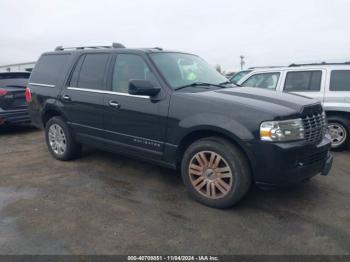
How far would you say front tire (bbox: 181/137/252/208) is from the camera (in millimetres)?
3496

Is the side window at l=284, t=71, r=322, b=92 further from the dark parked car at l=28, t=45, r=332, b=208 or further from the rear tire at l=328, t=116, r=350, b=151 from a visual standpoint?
the dark parked car at l=28, t=45, r=332, b=208

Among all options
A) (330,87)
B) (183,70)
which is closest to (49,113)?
(183,70)

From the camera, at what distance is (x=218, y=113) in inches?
140

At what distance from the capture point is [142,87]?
12.6ft

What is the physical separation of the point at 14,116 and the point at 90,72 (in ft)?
11.5

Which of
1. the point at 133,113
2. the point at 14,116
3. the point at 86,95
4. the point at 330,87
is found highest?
the point at 330,87

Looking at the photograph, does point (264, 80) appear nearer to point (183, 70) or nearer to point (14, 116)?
point (183, 70)

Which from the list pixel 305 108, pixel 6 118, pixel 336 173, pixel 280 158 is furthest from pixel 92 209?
pixel 6 118

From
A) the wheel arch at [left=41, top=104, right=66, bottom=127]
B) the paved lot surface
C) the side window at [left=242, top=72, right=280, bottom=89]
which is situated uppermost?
the side window at [left=242, top=72, right=280, bottom=89]

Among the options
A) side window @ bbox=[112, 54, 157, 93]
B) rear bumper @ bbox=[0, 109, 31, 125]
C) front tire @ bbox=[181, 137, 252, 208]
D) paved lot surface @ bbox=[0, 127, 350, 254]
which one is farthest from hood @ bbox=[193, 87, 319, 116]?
rear bumper @ bbox=[0, 109, 31, 125]

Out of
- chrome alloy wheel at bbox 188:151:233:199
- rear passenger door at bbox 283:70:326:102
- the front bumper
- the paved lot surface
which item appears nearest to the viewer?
the paved lot surface

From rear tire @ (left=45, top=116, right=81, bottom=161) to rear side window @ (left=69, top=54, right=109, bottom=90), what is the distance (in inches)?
A: 29.2

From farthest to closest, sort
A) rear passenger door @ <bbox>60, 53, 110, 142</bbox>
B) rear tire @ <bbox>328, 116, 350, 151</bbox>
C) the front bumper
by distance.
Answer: rear tire @ <bbox>328, 116, 350, 151</bbox> → rear passenger door @ <bbox>60, 53, 110, 142</bbox> → the front bumper

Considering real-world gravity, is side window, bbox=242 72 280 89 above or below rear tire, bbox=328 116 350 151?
above
